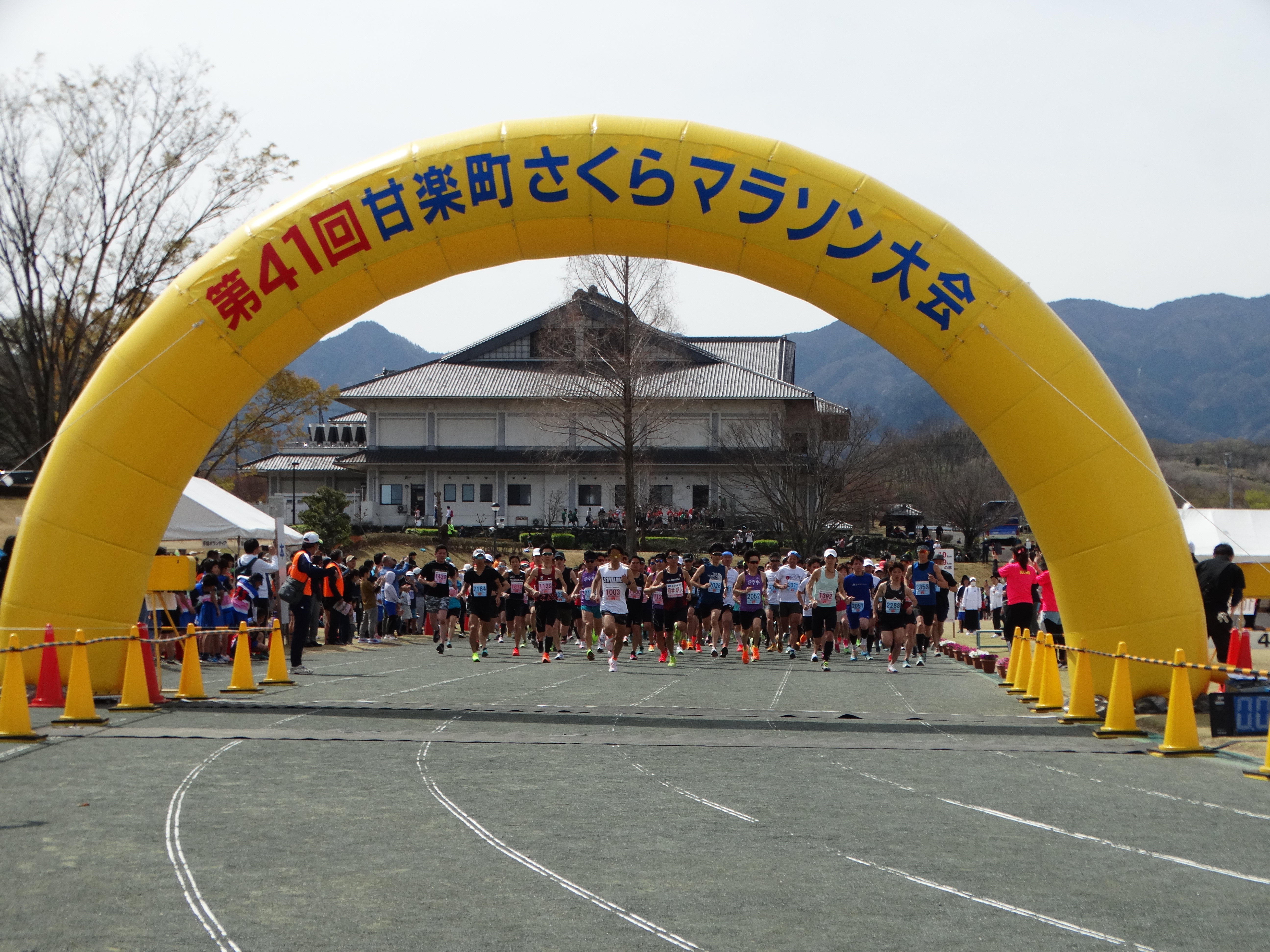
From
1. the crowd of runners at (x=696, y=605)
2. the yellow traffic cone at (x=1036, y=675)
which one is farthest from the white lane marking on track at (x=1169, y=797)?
the crowd of runners at (x=696, y=605)

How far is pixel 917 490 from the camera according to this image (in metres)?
71.4

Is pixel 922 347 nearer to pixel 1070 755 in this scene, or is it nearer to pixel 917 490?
pixel 1070 755

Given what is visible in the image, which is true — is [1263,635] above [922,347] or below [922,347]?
below

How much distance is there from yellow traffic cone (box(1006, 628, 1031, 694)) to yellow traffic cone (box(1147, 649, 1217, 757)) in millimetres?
4869

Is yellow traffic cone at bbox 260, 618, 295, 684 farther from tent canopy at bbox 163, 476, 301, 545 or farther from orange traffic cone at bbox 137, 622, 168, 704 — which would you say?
tent canopy at bbox 163, 476, 301, 545

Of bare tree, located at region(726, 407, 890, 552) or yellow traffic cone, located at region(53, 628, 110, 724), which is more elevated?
bare tree, located at region(726, 407, 890, 552)

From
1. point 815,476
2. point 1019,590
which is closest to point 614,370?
point 815,476

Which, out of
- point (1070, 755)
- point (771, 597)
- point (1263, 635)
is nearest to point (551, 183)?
point (1070, 755)

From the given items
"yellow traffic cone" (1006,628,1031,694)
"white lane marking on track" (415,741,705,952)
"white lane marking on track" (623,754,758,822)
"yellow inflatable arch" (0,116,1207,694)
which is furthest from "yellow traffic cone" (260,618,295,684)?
"yellow traffic cone" (1006,628,1031,694)

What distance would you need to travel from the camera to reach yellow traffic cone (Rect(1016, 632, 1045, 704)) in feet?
44.2

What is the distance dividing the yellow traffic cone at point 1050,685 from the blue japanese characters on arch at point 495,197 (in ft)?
16.0

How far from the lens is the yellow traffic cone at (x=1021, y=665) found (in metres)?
15.1

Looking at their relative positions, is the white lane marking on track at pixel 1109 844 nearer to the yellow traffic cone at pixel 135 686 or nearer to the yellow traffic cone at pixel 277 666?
the yellow traffic cone at pixel 135 686

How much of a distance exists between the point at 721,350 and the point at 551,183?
58.7 m
